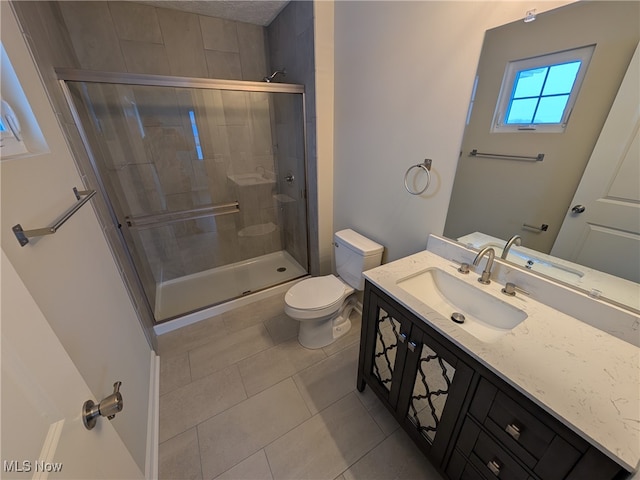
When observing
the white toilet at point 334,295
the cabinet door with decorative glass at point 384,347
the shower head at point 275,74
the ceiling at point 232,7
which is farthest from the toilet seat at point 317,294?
the ceiling at point 232,7

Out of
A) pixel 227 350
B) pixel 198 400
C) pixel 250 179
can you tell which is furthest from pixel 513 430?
pixel 250 179

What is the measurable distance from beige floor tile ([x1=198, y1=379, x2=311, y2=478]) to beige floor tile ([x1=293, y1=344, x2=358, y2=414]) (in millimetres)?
60

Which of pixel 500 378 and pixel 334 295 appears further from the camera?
pixel 334 295

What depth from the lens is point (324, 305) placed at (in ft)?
5.57

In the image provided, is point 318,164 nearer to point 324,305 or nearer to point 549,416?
point 324,305

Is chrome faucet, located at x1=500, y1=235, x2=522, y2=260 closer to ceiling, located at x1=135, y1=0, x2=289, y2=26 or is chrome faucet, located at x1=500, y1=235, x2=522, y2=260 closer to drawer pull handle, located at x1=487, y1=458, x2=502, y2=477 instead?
drawer pull handle, located at x1=487, y1=458, x2=502, y2=477

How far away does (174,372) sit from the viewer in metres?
1.70

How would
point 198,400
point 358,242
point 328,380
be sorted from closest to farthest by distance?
point 198,400 < point 328,380 < point 358,242

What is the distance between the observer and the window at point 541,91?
88 cm

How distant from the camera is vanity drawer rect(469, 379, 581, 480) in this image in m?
0.67

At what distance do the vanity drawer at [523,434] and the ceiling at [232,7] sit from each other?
2.59m

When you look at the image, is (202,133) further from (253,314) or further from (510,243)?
(510,243)

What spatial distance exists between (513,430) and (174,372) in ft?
6.04

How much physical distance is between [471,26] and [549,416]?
1.42 metres
